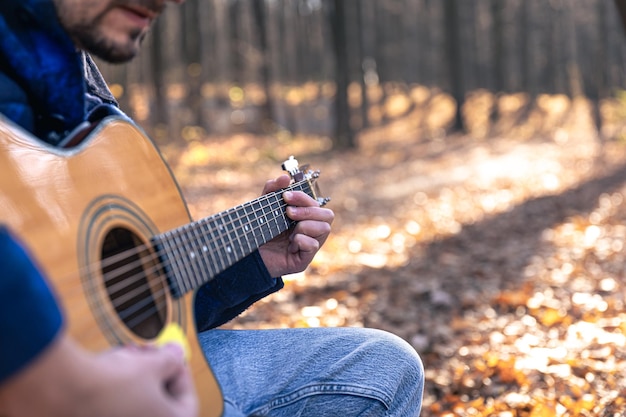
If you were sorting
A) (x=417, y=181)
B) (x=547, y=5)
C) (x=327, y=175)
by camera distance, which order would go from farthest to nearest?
(x=547, y=5)
(x=327, y=175)
(x=417, y=181)

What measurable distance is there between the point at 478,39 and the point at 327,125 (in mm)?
18540

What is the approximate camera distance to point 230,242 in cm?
203

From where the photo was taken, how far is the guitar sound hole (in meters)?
1.64

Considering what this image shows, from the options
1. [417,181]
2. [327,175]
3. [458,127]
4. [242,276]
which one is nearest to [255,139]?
[458,127]

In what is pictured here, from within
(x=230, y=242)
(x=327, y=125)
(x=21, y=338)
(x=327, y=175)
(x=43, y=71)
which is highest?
(x=43, y=71)

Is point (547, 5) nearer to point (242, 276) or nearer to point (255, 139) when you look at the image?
point (255, 139)

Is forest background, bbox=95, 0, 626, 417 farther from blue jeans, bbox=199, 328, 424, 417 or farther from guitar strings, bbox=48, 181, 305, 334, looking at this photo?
guitar strings, bbox=48, 181, 305, 334

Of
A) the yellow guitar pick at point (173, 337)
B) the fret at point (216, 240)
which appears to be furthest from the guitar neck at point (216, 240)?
the yellow guitar pick at point (173, 337)

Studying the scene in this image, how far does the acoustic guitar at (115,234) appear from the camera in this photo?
1.47 m

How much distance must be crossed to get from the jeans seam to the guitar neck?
428 mm

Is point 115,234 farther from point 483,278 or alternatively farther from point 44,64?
point 483,278

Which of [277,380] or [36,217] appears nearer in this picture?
[36,217]

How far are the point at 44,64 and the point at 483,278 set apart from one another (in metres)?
5.44

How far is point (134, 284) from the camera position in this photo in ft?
5.62
